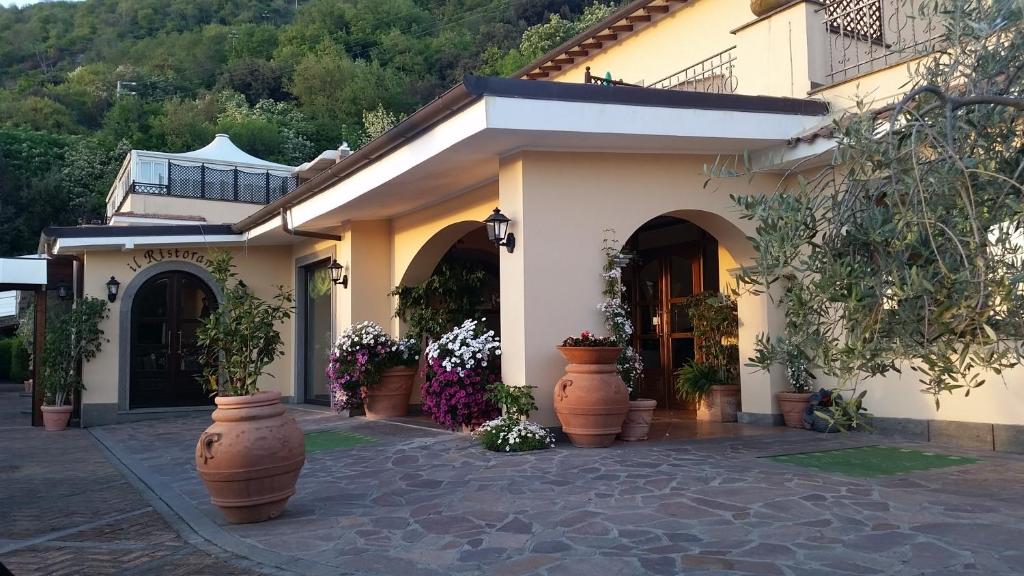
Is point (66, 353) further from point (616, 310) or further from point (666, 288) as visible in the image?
point (666, 288)

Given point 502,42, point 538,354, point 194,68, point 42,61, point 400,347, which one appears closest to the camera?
point 538,354

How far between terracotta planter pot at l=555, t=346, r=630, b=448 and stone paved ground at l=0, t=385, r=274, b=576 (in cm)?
352

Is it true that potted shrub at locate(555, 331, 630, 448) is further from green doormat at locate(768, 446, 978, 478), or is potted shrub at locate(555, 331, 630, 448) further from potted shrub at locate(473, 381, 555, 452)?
green doormat at locate(768, 446, 978, 478)

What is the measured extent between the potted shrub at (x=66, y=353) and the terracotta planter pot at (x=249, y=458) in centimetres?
834

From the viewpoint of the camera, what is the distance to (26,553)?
493 centimetres

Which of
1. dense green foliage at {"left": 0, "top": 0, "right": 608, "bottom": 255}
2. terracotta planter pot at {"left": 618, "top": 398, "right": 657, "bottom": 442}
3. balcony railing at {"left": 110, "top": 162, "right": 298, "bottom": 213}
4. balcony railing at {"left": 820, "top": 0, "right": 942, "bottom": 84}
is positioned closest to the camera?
terracotta planter pot at {"left": 618, "top": 398, "right": 657, "bottom": 442}

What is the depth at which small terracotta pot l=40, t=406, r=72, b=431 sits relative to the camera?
12.1 metres

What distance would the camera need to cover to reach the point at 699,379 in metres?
9.81

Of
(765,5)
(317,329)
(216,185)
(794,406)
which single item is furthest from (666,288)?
(216,185)

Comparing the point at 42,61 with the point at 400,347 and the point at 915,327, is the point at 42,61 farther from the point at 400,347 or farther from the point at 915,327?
the point at 915,327

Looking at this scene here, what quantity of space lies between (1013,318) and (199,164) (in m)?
21.0

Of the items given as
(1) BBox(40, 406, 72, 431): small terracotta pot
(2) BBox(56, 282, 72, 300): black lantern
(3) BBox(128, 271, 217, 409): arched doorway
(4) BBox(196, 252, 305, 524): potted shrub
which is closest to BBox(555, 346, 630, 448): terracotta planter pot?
(4) BBox(196, 252, 305, 524): potted shrub

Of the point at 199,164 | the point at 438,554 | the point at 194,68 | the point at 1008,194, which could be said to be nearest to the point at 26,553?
the point at 438,554

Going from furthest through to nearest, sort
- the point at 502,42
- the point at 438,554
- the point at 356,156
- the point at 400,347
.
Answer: the point at 502,42, the point at 400,347, the point at 356,156, the point at 438,554
